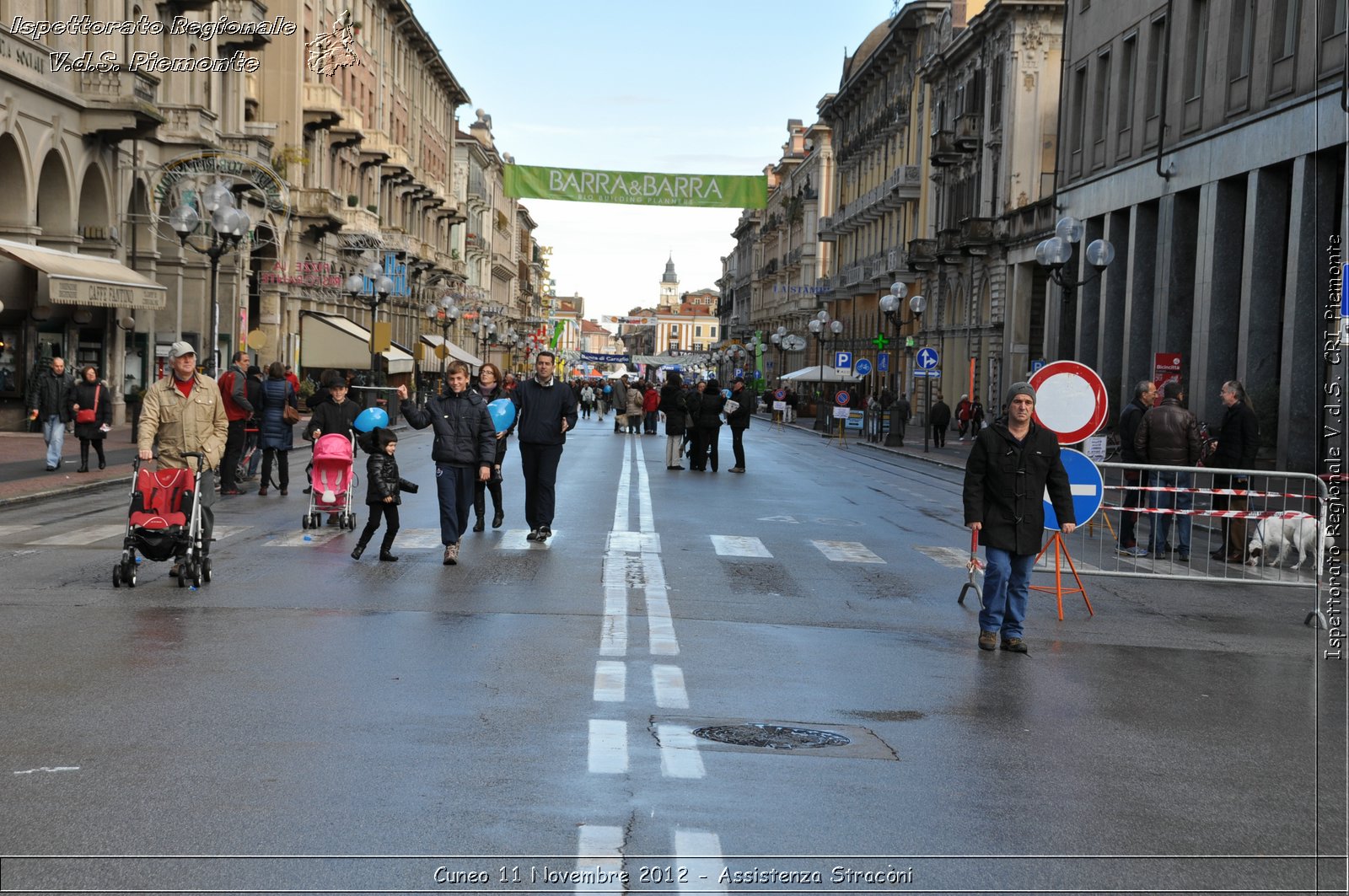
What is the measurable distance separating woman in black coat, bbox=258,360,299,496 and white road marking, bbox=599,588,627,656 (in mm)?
9738

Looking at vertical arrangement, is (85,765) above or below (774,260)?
below

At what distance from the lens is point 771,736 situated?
23.5ft

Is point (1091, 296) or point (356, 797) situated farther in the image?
point (1091, 296)

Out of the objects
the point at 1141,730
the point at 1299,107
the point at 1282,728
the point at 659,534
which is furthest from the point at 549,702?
the point at 1299,107

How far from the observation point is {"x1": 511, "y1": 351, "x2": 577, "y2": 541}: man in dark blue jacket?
1573 centimetres

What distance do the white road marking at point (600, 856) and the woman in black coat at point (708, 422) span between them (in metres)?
24.0

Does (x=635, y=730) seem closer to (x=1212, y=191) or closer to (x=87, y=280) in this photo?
(x=87, y=280)

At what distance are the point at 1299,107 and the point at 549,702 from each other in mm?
23390

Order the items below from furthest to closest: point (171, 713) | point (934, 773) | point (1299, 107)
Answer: point (1299, 107) < point (171, 713) < point (934, 773)

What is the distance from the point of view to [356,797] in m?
5.75

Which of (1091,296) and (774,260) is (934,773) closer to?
(1091,296)

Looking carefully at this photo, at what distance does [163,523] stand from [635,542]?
564 centimetres

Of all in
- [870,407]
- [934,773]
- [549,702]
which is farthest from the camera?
[870,407]

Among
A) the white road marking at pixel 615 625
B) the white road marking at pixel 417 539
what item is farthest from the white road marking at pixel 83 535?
the white road marking at pixel 615 625
